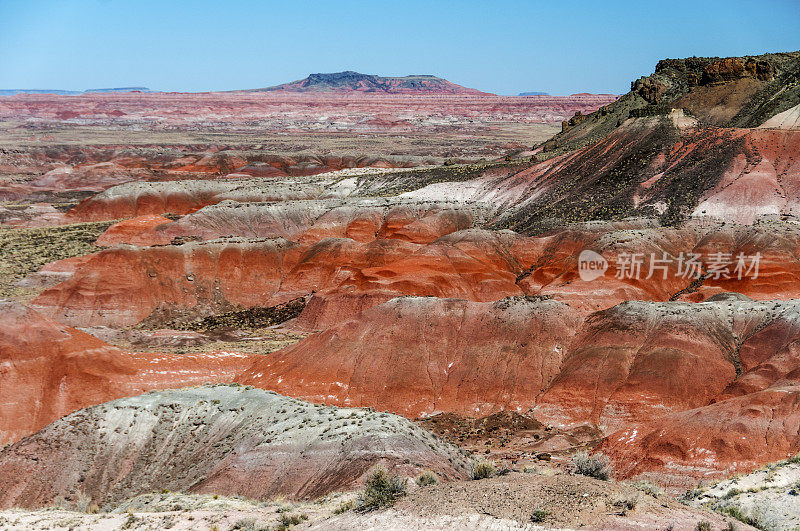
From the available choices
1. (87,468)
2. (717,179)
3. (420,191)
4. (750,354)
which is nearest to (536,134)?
(420,191)

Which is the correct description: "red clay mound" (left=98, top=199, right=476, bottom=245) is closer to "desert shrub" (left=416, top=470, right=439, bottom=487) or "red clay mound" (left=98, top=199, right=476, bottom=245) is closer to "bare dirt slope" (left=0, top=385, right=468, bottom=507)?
"bare dirt slope" (left=0, top=385, right=468, bottom=507)

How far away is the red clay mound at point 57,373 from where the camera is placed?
28.3 meters

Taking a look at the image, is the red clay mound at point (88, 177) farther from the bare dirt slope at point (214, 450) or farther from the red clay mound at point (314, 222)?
the bare dirt slope at point (214, 450)

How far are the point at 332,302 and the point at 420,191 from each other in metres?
27.4

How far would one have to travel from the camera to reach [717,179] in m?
49.4

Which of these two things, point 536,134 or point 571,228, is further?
point 536,134

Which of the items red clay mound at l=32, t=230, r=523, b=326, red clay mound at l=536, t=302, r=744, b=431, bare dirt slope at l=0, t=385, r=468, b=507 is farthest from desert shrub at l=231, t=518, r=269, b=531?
red clay mound at l=32, t=230, r=523, b=326

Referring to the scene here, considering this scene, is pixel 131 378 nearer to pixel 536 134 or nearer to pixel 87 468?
pixel 87 468

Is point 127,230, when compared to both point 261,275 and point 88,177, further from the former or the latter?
point 88,177

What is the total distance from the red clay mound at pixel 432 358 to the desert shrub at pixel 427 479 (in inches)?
555

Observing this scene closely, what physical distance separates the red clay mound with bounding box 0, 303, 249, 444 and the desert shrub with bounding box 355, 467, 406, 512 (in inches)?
784

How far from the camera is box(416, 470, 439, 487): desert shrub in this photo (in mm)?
15461

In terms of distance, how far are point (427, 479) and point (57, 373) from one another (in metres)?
21.3

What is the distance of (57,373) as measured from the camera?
29.8 meters
